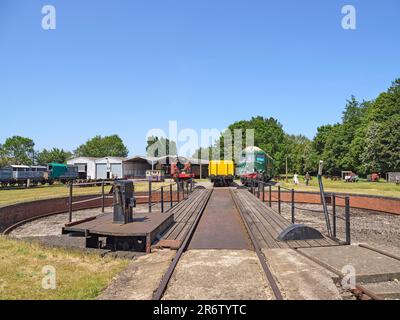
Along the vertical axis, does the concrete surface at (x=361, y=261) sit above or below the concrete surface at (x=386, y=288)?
above

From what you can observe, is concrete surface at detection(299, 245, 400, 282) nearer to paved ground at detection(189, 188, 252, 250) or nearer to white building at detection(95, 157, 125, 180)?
paved ground at detection(189, 188, 252, 250)

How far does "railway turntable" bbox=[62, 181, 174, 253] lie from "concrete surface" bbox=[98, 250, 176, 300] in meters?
0.63

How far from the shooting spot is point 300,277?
15.3ft

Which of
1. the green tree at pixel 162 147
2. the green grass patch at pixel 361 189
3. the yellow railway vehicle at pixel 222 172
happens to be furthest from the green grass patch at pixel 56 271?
the green tree at pixel 162 147

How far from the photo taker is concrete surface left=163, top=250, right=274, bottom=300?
4.04 metres

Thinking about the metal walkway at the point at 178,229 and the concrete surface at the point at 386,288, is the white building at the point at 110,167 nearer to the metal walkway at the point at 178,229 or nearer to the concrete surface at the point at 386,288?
the metal walkway at the point at 178,229

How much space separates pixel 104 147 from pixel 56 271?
109355 millimetres

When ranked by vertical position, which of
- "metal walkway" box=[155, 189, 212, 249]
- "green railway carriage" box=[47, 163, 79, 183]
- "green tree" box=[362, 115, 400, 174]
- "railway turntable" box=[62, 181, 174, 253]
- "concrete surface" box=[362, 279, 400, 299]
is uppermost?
"green tree" box=[362, 115, 400, 174]

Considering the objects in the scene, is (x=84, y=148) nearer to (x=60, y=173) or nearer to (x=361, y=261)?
(x=60, y=173)

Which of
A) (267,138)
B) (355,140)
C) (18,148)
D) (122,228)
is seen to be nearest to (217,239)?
(122,228)

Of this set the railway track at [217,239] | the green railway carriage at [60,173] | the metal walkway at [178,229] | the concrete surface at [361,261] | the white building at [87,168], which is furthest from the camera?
the white building at [87,168]

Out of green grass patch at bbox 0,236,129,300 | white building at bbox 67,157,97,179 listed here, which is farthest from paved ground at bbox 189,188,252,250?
white building at bbox 67,157,97,179

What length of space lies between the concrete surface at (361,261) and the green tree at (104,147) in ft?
353

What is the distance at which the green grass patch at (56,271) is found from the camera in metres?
4.22
